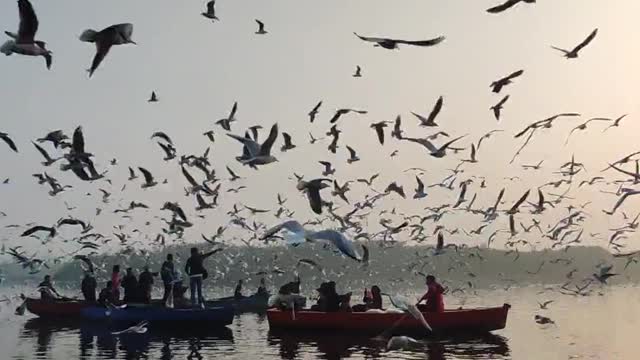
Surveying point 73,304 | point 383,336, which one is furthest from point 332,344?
point 73,304

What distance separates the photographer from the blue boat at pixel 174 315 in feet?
111

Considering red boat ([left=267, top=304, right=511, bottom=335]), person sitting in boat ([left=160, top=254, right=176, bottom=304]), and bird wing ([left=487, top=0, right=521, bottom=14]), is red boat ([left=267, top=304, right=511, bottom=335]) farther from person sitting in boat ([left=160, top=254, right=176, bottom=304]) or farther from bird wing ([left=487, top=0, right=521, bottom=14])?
bird wing ([left=487, top=0, right=521, bottom=14])

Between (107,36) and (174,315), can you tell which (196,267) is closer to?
(174,315)

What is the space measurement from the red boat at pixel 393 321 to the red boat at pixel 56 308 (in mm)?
12832

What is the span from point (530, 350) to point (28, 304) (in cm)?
2533

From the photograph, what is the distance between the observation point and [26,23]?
13.1 meters

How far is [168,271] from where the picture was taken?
36.6 metres

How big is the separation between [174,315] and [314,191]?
753 inches


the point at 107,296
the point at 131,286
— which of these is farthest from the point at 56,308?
the point at 131,286

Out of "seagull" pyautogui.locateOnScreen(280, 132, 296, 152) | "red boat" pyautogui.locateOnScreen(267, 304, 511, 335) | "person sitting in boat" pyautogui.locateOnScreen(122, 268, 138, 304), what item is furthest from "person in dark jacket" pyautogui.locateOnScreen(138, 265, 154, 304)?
"seagull" pyautogui.locateOnScreen(280, 132, 296, 152)

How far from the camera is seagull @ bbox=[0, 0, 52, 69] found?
12.9 m

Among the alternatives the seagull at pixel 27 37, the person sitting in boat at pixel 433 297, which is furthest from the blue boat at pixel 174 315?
the seagull at pixel 27 37

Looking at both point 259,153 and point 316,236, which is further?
point 259,153

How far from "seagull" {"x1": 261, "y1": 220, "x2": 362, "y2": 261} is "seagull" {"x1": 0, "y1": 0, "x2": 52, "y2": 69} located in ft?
15.7
